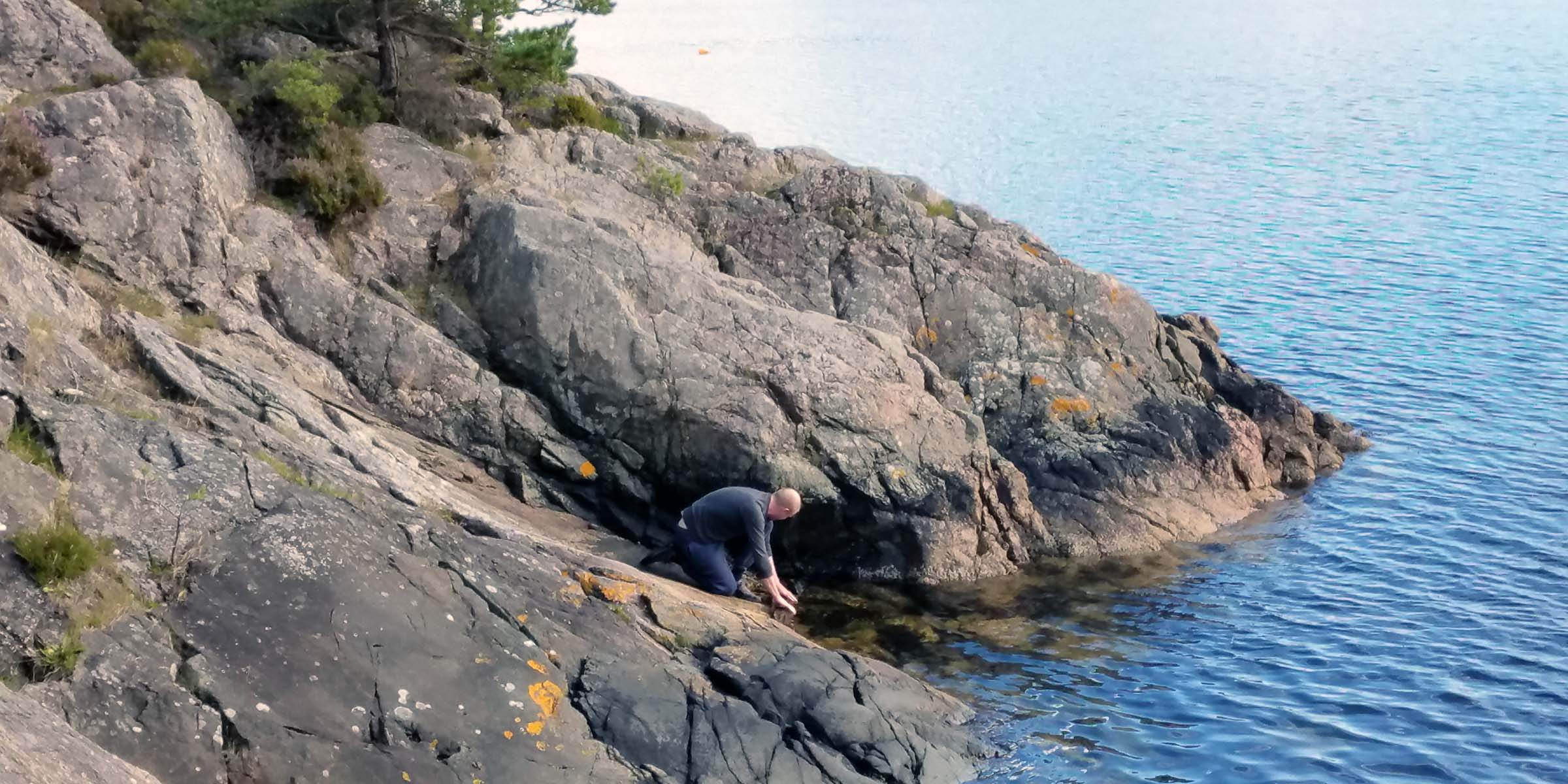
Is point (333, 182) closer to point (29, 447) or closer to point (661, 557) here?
point (661, 557)

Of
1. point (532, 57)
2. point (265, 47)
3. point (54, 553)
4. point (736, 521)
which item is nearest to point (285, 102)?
point (265, 47)

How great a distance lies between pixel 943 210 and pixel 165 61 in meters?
14.4

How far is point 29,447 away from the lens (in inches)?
457

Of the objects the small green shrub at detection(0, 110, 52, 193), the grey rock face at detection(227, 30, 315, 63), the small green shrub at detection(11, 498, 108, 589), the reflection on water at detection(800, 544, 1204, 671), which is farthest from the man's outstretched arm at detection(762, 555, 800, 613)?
the grey rock face at detection(227, 30, 315, 63)

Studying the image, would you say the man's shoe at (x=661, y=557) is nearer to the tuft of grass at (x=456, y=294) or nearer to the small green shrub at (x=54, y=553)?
the tuft of grass at (x=456, y=294)

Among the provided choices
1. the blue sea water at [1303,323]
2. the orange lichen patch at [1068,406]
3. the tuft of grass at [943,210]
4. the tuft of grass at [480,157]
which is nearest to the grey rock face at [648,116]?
the tuft of grass at [480,157]

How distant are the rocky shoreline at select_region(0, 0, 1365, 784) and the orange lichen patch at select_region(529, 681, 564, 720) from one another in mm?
31

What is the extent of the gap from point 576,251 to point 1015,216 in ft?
86.1

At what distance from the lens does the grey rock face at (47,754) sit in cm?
829

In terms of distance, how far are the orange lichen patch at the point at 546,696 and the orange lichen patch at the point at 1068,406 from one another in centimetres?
1252

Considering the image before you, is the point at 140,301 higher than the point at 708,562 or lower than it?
higher

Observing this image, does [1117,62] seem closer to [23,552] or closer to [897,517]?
[897,517]

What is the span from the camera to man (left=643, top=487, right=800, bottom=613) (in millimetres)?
16391

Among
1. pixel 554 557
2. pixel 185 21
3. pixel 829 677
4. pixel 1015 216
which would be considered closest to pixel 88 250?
pixel 185 21
